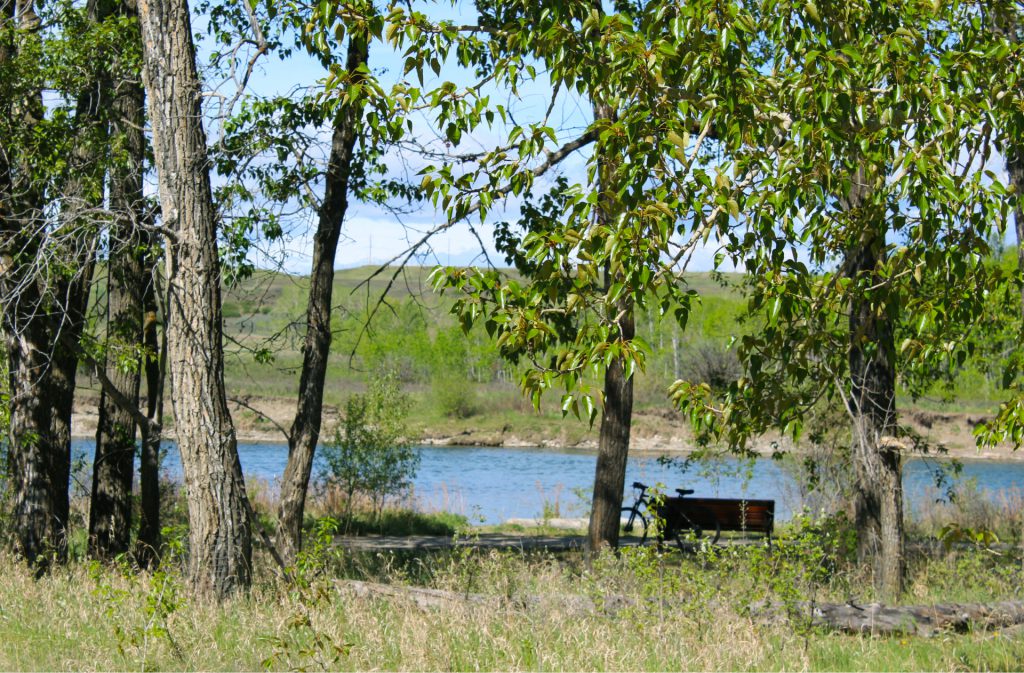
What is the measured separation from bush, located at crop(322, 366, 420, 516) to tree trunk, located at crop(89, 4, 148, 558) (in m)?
7.03

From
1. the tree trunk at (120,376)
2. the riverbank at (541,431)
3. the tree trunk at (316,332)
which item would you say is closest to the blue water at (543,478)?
the riverbank at (541,431)

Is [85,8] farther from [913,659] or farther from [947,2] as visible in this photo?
[913,659]

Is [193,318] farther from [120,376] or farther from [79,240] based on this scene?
[120,376]

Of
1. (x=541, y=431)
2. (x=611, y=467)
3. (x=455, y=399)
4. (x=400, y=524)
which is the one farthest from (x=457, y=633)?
(x=455, y=399)

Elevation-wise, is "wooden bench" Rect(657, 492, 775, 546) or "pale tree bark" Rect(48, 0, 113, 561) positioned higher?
"pale tree bark" Rect(48, 0, 113, 561)

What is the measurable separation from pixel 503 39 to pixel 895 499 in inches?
241

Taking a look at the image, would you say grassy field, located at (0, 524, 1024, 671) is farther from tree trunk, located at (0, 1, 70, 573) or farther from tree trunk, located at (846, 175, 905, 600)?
tree trunk, located at (846, 175, 905, 600)

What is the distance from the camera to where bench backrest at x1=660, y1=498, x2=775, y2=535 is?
14125mm

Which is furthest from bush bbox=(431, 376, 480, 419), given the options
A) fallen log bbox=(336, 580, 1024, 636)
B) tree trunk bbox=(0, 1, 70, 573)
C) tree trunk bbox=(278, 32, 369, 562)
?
fallen log bbox=(336, 580, 1024, 636)

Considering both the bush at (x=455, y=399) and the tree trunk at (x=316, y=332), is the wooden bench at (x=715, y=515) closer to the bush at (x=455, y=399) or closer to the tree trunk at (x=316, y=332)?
the tree trunk at (x=316, y=332)

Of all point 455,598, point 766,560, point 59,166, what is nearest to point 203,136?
point 59,166

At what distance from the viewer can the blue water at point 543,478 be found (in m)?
21.1

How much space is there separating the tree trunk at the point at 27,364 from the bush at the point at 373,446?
338 inches

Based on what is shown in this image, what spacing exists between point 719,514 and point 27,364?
9.39 metres
